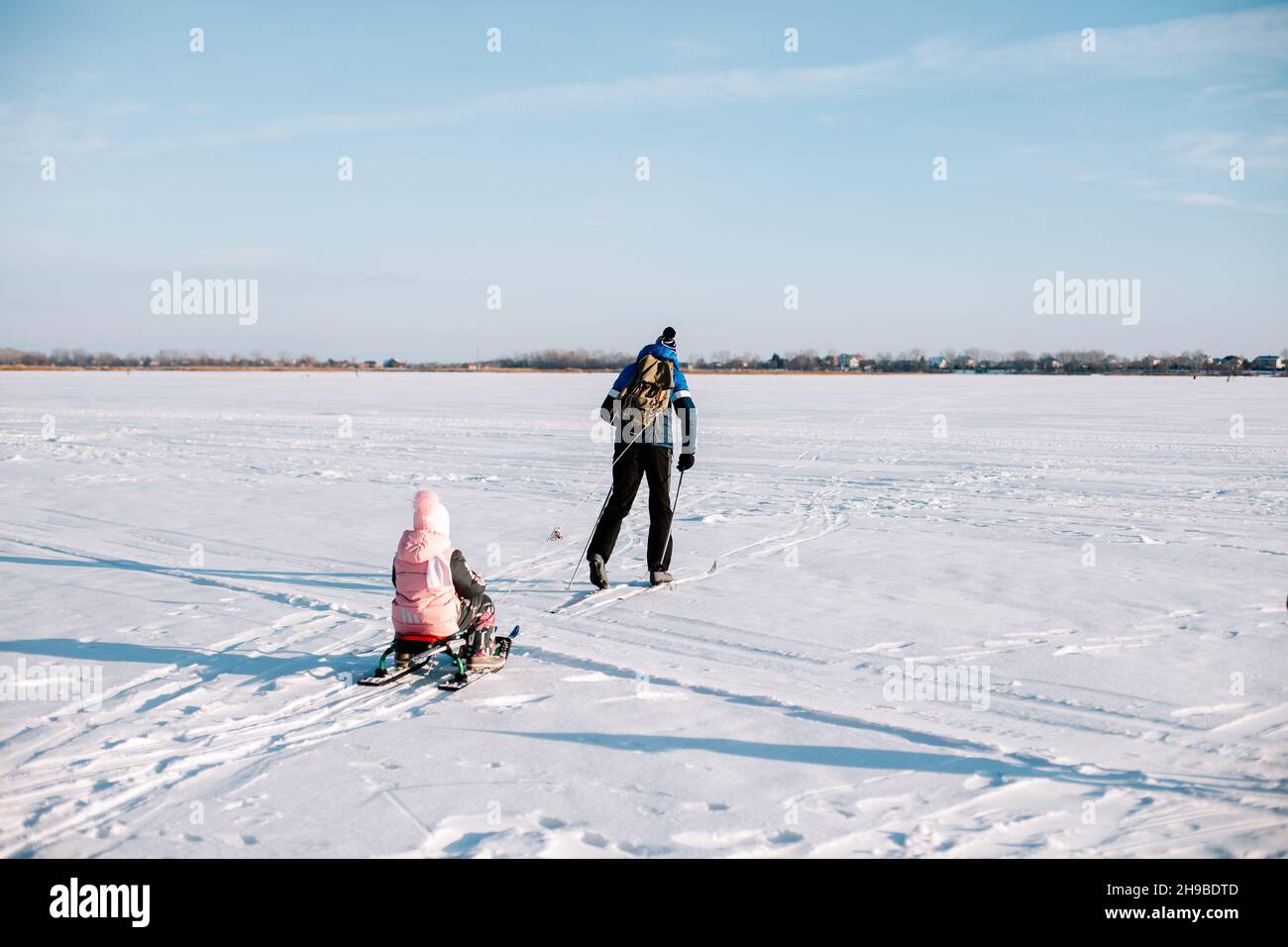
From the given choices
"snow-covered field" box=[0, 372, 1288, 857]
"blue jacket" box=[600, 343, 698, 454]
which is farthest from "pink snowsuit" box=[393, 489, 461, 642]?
"blue jacket" box=[600, 343, 698, 454]

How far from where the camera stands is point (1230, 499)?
10742 millimetres

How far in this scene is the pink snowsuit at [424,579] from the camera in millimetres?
4508

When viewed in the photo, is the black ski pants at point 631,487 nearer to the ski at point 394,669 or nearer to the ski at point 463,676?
the ski at point 463,676

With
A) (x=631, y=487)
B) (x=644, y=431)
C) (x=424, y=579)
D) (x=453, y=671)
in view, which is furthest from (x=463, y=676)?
(x=644, y=431)

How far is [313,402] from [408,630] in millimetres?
33106

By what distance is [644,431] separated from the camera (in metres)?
6.39

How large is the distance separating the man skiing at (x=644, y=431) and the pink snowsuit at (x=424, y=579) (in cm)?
195

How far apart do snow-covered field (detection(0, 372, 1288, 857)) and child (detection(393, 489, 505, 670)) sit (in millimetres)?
252

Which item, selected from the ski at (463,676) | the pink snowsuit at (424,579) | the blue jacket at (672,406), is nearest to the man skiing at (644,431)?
the blue jacket at (672,406)

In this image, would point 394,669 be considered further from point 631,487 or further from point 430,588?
point 631,487

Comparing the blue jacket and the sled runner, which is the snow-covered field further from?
the blue jacket

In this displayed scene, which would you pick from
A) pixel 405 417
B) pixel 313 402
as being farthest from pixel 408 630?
pixel 313 402
